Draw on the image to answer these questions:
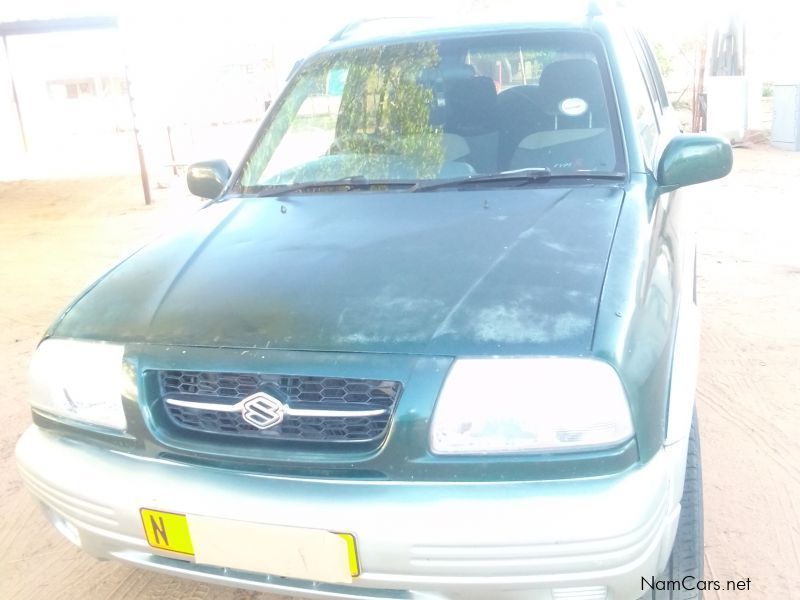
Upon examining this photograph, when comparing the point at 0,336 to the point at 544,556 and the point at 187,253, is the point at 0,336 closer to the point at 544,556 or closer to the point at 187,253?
the point at 187,253

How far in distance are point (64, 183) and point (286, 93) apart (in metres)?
11.5

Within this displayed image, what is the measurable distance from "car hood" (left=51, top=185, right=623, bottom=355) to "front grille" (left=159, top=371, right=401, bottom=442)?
0.27 feet

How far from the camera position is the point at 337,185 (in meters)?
2.66

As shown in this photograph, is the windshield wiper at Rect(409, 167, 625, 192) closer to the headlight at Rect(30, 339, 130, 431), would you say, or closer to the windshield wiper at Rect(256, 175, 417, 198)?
the windshield wiper at Rect(256, 175, 417, 198)

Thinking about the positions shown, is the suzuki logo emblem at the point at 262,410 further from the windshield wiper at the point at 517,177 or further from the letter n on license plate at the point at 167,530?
the windshield wiper at the point at 517,177

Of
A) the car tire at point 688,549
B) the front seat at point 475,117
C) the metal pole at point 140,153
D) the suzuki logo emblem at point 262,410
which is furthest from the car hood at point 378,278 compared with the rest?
the metal pole at point 140,153

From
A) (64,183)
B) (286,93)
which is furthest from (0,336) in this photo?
(64,183)

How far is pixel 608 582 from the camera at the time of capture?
1544mm

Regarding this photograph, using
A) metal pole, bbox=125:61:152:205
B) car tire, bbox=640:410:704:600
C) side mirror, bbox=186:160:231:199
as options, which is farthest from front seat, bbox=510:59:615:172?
metal pole, bbox=125:61:152:205

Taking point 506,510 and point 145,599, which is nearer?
point 506,510

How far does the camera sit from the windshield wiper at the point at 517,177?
7.88ft

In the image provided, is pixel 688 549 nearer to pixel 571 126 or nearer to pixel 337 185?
pixel 571 126

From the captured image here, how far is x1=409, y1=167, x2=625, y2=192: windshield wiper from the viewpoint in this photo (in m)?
2.40

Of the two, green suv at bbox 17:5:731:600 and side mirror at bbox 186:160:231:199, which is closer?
green suv at bbox 17:5:731:600
